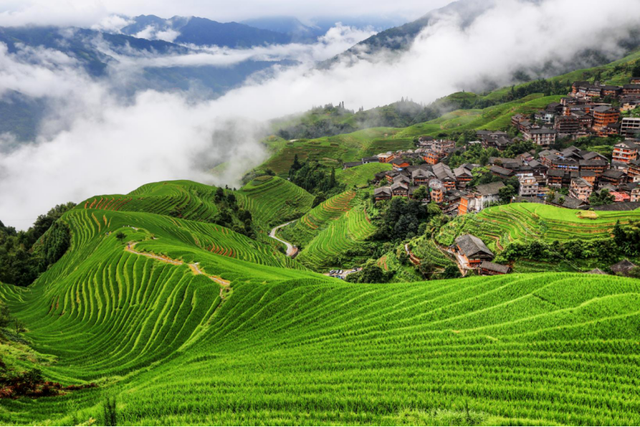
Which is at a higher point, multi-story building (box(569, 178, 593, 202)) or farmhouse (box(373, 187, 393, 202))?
farmhouse (box(373, 187, 393, 202))

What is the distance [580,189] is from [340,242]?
139 ft

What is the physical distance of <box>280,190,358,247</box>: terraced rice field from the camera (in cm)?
8706

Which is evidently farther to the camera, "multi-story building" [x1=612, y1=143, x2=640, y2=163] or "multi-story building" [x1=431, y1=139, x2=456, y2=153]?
"multi-story building" [x1=431, y1=139, x2=456, y2=153]

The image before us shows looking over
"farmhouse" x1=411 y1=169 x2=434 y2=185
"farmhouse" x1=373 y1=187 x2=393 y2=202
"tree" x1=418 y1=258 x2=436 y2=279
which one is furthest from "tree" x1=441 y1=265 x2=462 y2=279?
"farmhouse" x1=411 y1=169 x2=434 y2=185

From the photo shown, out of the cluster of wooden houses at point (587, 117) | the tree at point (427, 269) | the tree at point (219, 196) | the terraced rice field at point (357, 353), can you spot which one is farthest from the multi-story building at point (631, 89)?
the tree at point (219, 196)

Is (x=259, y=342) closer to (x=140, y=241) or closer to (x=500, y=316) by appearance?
(x=500, y=316)

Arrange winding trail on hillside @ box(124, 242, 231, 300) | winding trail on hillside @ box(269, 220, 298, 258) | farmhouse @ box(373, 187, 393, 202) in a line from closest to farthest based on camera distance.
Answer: winding trail on hillside @ box(124, 242, 231, 300) < farmhouse @ box(373, 187, 393, 202) < winding trail on hillside @ box(269, 220, 298, 258)

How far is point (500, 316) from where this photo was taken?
72.1 ft

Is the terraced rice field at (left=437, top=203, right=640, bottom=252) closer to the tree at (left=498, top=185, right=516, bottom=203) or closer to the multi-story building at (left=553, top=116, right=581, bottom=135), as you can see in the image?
the tree at (left=498, top=185, right=516, bottom=203)

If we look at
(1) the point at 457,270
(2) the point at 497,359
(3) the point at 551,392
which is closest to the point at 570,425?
(3) the point at 551,392

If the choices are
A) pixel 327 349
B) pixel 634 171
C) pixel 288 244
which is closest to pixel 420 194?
pixel 288 244

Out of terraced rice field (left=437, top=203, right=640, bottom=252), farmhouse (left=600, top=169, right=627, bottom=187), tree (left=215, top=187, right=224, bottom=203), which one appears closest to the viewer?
terraced rice field (left=437, top=203, right=640, bottom=252)

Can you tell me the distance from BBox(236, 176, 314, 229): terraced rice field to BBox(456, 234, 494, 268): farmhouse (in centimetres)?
6606

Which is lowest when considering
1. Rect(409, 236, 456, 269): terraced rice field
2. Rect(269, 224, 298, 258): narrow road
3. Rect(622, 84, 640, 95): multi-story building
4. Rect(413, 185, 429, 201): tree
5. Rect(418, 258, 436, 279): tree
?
Rect(269, 224, 298, 258): narrow road
